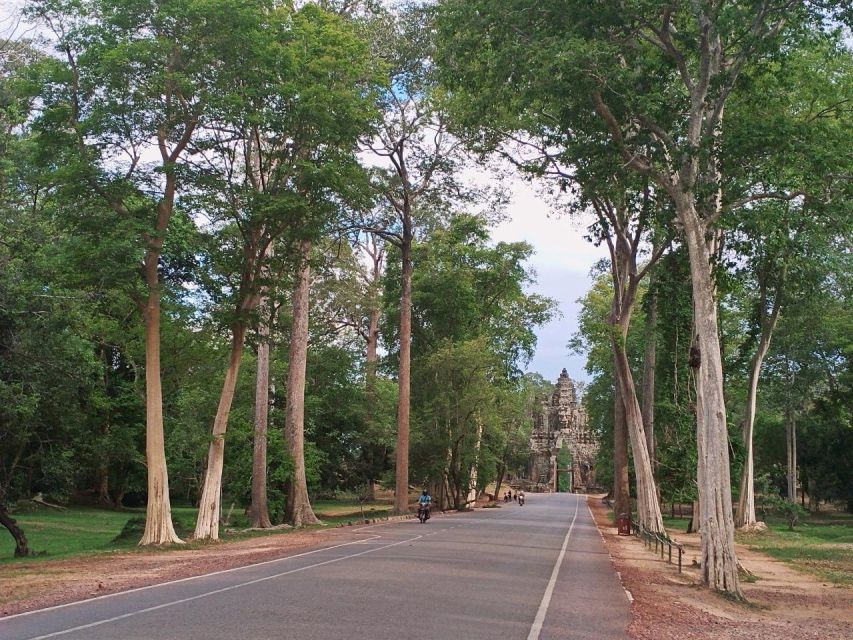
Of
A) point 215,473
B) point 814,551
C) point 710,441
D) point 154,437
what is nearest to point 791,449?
point 814,551

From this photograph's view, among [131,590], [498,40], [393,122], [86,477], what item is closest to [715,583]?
[131,590]

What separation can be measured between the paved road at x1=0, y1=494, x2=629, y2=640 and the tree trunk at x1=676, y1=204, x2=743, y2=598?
1766mm

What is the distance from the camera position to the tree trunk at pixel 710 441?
13461 millimetres

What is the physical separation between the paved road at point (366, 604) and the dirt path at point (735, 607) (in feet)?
1.64

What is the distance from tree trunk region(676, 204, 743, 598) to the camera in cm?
1346

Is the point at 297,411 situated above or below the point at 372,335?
below

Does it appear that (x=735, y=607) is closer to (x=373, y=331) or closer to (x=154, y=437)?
(x=154, y=437)

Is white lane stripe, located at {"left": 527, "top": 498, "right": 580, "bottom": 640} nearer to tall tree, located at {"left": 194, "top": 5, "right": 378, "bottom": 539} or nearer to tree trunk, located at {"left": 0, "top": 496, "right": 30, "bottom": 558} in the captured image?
tall tree, located at {"left": 194, "top": 5, "right": 378, "bottom": 539}

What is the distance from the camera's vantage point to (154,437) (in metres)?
20.4

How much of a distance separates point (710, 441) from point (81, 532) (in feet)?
80.6

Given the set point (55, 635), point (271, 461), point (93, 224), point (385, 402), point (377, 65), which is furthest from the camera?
point (385, 402)

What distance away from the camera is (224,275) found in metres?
22.7

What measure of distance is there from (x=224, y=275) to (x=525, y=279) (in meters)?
30.3

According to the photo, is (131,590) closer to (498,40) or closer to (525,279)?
(498,40)
